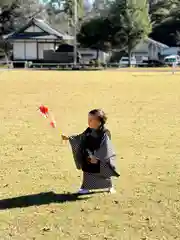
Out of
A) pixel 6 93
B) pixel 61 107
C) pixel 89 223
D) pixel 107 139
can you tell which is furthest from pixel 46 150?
pixel 6 93

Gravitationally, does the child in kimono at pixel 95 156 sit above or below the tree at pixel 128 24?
below

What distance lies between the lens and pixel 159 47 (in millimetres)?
69562

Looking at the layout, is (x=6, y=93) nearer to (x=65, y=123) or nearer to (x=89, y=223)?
(x=65, y=123)

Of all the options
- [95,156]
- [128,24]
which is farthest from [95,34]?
[95,156]

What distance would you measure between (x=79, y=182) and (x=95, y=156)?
819 mm

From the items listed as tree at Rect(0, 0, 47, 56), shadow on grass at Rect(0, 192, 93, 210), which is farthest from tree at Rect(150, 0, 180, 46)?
shadow on grass at Rect(0, 192, 93, 210)

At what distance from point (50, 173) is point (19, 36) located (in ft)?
176

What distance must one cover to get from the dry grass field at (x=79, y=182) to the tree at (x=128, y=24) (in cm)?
4407

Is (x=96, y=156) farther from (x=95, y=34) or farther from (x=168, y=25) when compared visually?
(x=168, y=25)

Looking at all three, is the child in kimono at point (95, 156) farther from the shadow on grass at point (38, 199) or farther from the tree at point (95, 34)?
the tree at point (95, 34)

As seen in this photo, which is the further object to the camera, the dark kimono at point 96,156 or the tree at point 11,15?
the tree at point 11,15

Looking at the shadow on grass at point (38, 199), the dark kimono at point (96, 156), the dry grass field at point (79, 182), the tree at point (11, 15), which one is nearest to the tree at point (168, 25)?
the tree at point (11, 15)

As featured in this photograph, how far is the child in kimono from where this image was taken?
18.6 ft

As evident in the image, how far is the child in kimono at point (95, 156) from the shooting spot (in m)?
5.66
